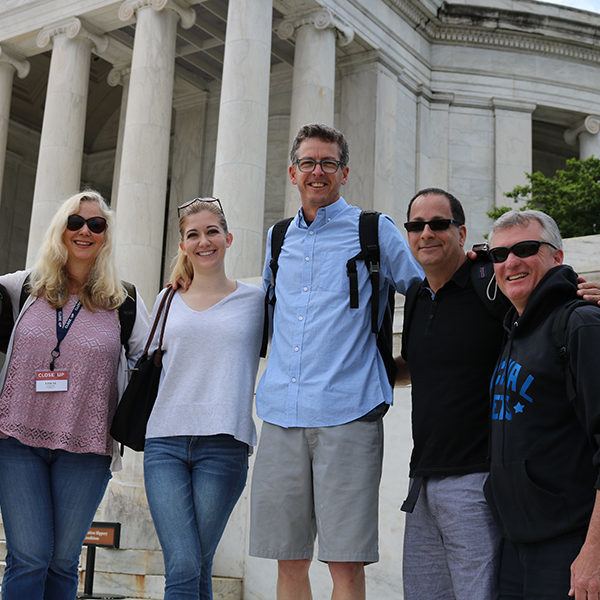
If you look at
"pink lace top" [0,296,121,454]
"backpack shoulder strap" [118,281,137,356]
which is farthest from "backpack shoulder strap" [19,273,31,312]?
"backpack shoulder strap" [118,281,137,356]

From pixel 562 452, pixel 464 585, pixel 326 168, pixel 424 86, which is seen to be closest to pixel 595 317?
pixel 562 452

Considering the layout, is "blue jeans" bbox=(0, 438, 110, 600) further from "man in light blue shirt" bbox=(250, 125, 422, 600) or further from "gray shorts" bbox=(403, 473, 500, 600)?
"gray shorts" bbox=(403, 473, 500, 600)

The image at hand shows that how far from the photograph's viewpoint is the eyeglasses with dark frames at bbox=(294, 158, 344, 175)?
5.29 m

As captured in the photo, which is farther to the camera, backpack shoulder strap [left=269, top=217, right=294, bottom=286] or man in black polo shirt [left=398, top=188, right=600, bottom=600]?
backpack shoulder strap [left=269, top=217, right=294, bottom=286]

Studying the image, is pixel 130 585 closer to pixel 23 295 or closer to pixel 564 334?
pixel 23 295

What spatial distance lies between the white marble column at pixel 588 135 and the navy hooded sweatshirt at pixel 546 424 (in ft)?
90.2

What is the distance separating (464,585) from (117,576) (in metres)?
8.38

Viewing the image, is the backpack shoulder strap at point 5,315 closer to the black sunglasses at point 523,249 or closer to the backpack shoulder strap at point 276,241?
the backpack shoulder strap at point 276,241

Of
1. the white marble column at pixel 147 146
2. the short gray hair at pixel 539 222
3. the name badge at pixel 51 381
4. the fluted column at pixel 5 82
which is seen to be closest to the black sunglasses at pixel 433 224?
the short gray hair at pixel 539 222

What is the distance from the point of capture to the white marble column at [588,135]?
29.9 metres

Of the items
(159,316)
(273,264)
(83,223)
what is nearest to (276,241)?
(273,264)

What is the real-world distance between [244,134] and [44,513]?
15.4 meters

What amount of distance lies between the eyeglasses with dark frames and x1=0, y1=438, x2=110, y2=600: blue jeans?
2329 mm

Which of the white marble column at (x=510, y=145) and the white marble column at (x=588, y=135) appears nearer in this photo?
the white marble column at (x=510, y=145)
